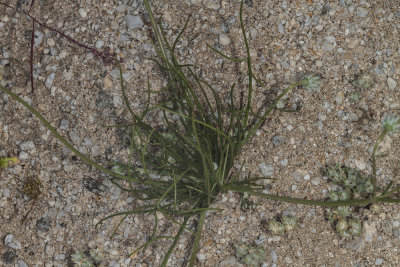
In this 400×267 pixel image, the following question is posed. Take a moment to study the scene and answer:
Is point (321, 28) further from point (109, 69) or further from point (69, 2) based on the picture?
point (69, 2)

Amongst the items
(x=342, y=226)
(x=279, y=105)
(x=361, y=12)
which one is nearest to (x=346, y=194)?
(x=342, y=226)

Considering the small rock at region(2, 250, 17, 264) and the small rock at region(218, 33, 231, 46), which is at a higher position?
the small rock at region(218, 33, 231, 46)

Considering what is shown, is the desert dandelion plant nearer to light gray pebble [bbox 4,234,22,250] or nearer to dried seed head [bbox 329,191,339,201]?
dried seed head [bbox 329,191,339,201]

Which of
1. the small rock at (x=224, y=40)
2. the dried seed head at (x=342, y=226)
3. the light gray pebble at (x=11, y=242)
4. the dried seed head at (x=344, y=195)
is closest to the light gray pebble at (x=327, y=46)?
the small rock at (x=224, y=40)

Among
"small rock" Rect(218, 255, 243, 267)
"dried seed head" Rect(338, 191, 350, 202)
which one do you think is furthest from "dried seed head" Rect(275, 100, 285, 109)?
"small rock" Rect(218, 255, 243, 267)

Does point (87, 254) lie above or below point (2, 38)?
below

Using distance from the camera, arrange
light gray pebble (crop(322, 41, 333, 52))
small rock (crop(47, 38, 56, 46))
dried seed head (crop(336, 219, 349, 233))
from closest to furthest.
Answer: dried seed head (crop(336, 219, 349, 233)) → light gray pebble (crop(322, 41, 333, 52)) → small rock (crop(47, 38, 56, 46))

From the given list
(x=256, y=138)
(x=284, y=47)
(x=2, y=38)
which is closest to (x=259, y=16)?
(x=284, y=47)
